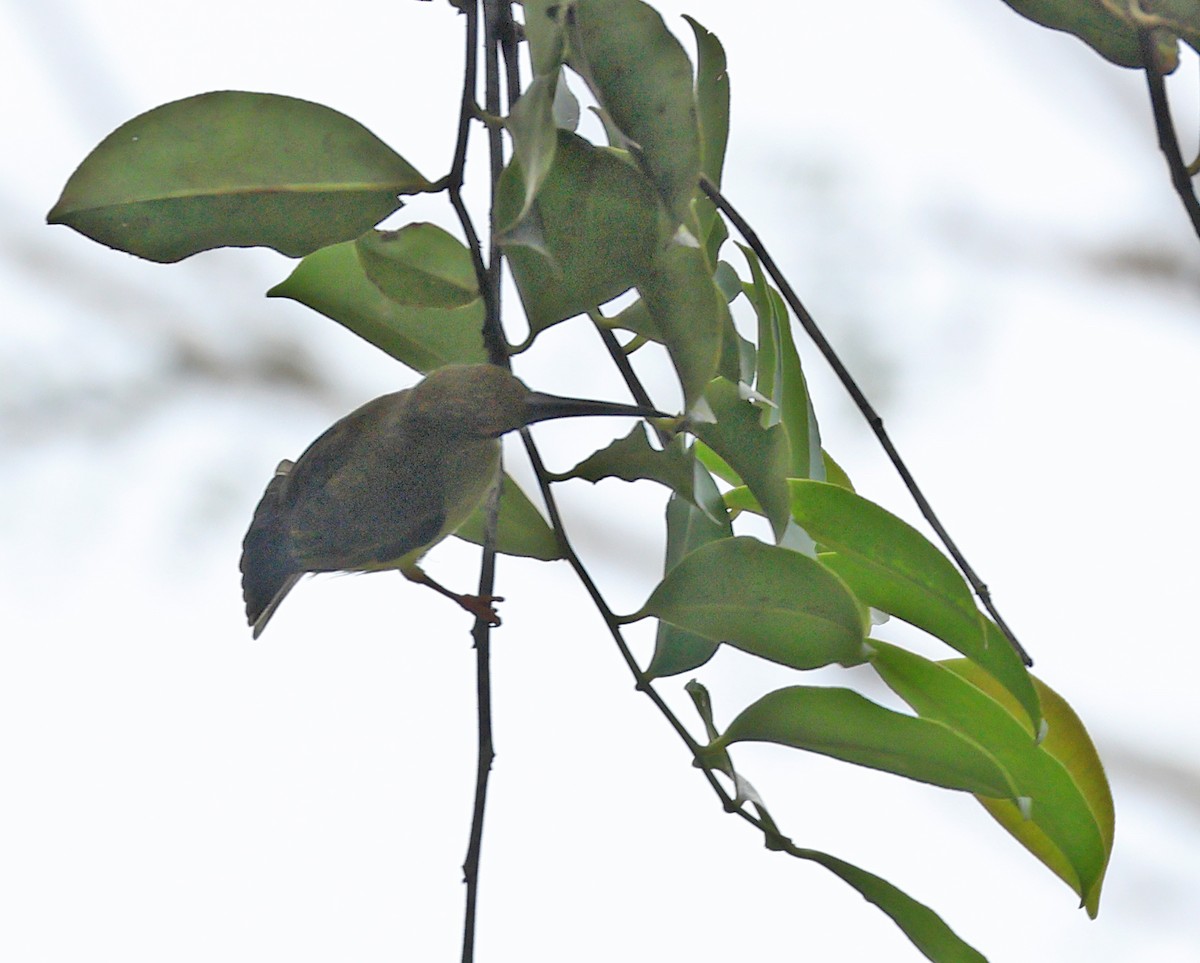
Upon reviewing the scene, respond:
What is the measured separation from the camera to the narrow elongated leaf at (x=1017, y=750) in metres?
0.56

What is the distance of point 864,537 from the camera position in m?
0.55

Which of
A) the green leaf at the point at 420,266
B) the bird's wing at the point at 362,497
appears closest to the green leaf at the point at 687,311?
the green leaf at the point at 420,266

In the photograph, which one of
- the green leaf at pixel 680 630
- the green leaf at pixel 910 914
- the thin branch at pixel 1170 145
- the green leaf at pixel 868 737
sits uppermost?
the thin branch at pixel 1170 145

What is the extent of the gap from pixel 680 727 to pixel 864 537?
0.12 metres

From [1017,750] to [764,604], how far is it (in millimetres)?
153

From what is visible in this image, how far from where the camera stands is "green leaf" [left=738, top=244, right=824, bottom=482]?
58cm

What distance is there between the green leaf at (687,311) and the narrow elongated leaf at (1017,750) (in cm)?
19

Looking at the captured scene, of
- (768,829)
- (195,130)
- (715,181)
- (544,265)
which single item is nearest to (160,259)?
(195,130)

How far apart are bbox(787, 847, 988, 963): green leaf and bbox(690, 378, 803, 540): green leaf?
7.0 inches

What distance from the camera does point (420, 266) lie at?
57 cm

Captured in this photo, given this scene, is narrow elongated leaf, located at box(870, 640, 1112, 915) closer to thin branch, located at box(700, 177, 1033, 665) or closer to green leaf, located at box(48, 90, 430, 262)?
thin branch, located at box(700, 177, 1033, 665)

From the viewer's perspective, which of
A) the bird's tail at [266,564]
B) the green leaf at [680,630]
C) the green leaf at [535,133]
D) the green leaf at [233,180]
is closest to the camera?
the green leaf at [535,133]

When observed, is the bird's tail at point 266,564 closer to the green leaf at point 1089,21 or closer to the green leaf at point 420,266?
the green leaf at point 420,266

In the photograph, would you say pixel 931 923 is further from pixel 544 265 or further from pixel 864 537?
pixel 544 265
